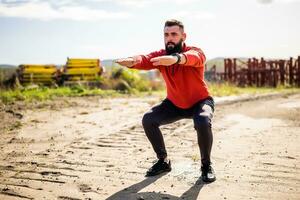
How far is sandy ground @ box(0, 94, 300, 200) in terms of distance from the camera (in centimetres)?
429

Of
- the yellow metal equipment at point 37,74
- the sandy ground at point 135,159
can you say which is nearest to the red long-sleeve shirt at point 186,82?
the sandy ground at point 135,159

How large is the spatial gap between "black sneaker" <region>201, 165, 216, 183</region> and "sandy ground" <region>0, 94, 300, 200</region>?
8 cm

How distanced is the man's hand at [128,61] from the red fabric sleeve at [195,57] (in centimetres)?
72

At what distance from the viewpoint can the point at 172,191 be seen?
14.1ft

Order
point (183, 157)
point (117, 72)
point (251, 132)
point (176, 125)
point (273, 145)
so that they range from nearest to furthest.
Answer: point (183, 157) < point (273, 145) < point (251, 132) < point (176, 125) < point (117, 72)

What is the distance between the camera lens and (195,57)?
15.0ft

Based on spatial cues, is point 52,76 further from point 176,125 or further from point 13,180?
point 13,180

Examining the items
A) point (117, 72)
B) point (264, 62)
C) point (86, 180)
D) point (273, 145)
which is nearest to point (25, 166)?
point (86, 180)

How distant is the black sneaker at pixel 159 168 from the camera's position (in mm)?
4945

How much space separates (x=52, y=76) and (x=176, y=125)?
15449 mm

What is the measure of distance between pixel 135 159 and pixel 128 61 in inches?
62.6

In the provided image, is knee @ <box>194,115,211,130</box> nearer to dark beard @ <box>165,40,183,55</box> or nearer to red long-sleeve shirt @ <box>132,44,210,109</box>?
red long-sleeve shirt @ <box>132,44,210,109</box>

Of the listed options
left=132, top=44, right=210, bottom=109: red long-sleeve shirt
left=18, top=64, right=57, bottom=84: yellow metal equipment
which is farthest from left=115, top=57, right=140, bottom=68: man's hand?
left=18, top=64, right=57, bottom=84: yellow metal equipment

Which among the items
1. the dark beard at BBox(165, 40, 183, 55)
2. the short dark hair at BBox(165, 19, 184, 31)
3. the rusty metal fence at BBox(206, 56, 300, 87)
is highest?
the short dark hair at BBox(165, 19, 184, 31)
